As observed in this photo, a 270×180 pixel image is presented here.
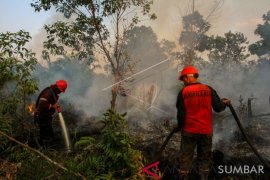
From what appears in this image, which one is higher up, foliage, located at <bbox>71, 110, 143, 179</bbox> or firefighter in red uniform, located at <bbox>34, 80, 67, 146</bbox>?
firefighter in red uniform, located at <bbox>34, 80, 67, 146</bbox>

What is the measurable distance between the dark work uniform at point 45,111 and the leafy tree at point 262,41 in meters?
26.6

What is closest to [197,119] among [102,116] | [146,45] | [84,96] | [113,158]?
[113,158]

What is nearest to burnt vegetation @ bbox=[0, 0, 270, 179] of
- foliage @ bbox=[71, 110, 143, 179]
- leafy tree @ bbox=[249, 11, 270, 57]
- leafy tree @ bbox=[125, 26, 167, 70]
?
foliage @ bbox=[71, 110, 143, 179]

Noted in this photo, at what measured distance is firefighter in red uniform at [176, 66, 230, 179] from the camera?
5.05 meters

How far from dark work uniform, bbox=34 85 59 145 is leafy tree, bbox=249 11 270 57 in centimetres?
2655

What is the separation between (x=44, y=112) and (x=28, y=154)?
2.26 metres

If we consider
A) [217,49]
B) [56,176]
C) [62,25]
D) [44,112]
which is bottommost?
[56,176]

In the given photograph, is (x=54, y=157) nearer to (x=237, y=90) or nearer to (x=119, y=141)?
(x=119, y=141)

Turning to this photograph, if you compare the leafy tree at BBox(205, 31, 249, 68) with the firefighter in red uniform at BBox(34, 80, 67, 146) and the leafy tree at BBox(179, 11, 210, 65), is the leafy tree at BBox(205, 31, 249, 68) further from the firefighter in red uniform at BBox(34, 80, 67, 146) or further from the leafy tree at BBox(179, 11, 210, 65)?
the firefighter in red uniform at BBox(34, 80, 67, 146)

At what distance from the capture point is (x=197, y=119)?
16.6ft

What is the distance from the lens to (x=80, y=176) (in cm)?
486

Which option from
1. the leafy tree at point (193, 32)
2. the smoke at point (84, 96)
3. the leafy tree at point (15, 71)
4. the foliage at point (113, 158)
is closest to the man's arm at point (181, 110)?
the foliage at point (113, 158)

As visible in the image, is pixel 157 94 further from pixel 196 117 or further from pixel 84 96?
pixel 196 117

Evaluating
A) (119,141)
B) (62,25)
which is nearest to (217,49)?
(62,25)
